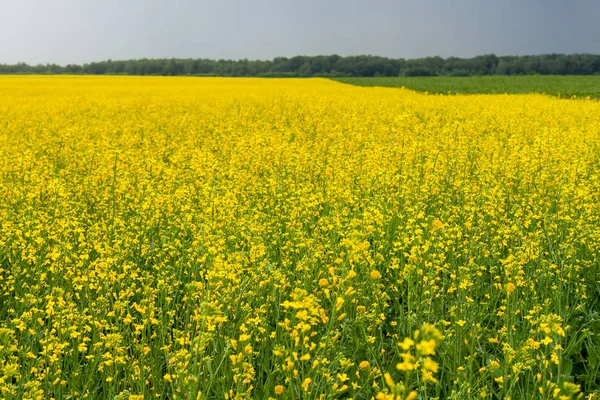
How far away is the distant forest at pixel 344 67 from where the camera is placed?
8006 centimetres

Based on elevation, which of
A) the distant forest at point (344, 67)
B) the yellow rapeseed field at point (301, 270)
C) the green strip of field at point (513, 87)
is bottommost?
the yellow rapeseed field at point (301, 270)

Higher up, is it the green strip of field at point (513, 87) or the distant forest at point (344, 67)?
the distant forest at point (344, 67)

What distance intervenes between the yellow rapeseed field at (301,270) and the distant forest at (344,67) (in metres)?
70.2

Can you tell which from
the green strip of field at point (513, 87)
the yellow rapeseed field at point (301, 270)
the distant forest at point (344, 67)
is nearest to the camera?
the yellow rapeseed field at point (301, 270)

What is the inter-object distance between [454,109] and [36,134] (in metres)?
11.6

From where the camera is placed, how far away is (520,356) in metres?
2.69

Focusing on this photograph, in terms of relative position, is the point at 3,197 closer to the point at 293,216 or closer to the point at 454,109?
the point at 293,216

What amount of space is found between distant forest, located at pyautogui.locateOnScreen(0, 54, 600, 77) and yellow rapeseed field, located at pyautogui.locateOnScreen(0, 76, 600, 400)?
Result: 230 ft

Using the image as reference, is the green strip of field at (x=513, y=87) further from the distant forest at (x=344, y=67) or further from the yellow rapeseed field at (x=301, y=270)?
the distant forest at (x=344, y=67)

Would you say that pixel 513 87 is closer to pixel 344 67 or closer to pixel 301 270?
pixel 301 270

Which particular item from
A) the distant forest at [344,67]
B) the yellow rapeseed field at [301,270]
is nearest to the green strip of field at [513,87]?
the yellow rapeseed field at [301,270]

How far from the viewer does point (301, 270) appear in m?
4.14

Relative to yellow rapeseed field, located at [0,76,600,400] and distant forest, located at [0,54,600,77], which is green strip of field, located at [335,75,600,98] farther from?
distant forest, located at [0,54,600,77]

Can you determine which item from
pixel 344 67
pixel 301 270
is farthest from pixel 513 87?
pixel 344 67
